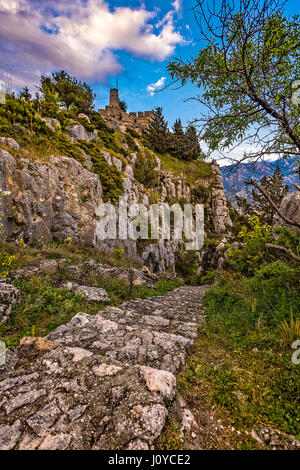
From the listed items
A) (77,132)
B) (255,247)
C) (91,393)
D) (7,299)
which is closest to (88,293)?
(7,299)

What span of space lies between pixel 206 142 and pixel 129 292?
6.12 m

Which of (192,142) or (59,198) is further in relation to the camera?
(59,198)

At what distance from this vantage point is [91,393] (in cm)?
221

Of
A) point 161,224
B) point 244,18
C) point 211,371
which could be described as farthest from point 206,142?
point 161,224

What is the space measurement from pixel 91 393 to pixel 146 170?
26.4 meters

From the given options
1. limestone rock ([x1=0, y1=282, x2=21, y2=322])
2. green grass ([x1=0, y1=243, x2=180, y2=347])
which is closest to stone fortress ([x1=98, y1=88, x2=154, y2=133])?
green grass ([x1=0, y1=243, x2=180, y2=347])

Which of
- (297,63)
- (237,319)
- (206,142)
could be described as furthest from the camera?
(237,319)

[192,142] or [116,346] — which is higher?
[192,142]

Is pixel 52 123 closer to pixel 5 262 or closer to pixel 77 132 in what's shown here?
pixel 77 132

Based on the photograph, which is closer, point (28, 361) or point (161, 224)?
point (28, 361)

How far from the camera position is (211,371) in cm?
291

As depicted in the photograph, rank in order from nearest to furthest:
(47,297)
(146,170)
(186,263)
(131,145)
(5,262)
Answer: (47,297)
(5,262)
(186,263)
(146,170)
(131,145)

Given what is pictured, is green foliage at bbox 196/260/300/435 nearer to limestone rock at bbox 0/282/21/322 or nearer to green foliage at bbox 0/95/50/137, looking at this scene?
limestone rock at bbox 0/282/21/322
